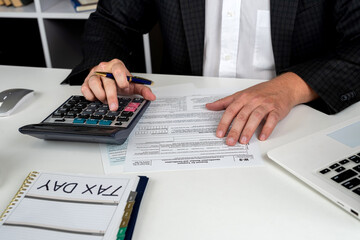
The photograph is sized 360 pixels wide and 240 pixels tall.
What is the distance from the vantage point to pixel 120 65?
771mm

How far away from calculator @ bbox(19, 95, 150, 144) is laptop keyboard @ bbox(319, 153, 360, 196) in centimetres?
32

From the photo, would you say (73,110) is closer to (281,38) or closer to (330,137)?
(330,137)

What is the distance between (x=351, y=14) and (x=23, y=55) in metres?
1.72

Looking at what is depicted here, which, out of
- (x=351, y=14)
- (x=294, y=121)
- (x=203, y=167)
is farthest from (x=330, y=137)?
(x=351, y=14)

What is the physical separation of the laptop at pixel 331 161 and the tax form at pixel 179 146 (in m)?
0.05

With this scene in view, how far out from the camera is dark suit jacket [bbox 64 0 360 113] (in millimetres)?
751

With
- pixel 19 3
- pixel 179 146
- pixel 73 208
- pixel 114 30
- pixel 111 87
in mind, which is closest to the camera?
pixel 73 208

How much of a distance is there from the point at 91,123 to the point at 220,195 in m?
0.27

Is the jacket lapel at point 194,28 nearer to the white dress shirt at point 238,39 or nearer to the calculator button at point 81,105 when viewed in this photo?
the white dress shirt at point 238,39

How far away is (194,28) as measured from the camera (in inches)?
39.6

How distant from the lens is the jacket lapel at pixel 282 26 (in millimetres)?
901

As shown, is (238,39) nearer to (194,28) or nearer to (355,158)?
(194,28)

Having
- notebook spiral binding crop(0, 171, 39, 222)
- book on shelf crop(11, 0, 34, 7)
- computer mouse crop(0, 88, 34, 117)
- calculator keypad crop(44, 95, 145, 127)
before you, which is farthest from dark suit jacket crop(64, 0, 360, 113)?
book on shelf crop(11, 0, 34, 7)

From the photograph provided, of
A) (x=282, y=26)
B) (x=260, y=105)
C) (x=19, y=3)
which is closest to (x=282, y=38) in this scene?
(x=282, y=26)
